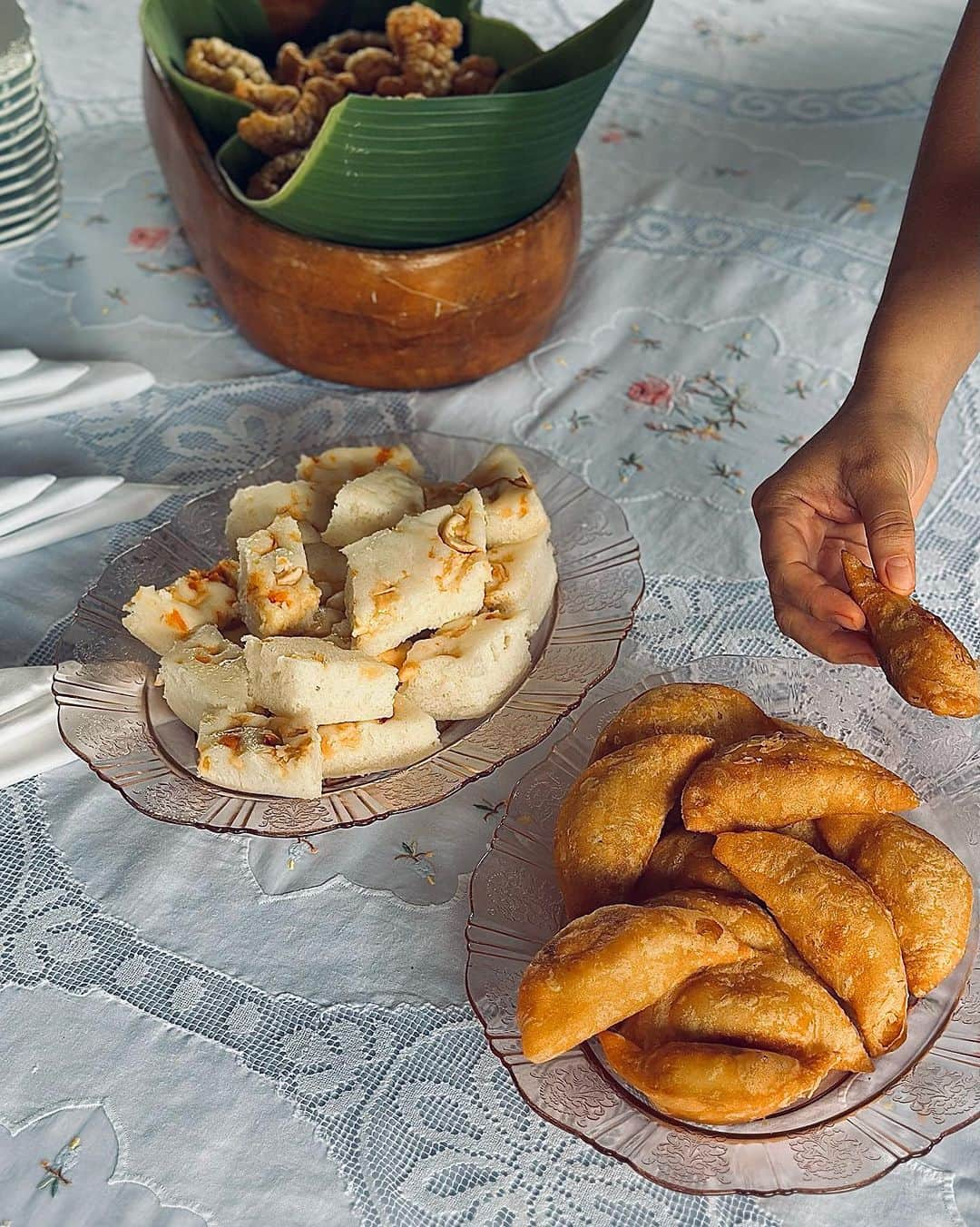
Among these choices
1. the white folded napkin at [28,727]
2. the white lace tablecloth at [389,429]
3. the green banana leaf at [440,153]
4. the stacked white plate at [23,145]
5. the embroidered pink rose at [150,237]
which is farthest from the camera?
the embroidered pink rose at [150,237]

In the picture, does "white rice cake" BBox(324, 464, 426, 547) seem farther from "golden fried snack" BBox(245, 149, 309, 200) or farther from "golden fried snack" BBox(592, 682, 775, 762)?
"golden fried snack" BBox(245, 149, 309, 200)

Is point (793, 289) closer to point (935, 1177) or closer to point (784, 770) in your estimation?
point (784, 770)

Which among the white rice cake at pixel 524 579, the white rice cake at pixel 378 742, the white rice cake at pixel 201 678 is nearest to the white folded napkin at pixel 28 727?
the white rice cake at pixel 201 678

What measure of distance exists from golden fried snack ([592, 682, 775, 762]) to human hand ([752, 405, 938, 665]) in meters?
0.09

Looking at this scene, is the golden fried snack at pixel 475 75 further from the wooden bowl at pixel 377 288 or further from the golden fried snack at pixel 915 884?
the golden fried snack at pixel 915 884

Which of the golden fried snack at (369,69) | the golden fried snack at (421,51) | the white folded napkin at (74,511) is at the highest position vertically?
the golden fried snack at (421,51)

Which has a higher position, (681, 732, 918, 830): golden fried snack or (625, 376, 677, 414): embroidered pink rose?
(681, 732, 918, 830): golden fried snack

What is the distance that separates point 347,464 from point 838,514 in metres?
0.42

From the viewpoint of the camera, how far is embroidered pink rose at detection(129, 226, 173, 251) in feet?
5.17

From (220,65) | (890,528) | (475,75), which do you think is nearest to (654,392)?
(475,75)

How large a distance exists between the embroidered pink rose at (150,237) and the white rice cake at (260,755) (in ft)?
3.10

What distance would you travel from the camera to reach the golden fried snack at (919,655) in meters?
0.78

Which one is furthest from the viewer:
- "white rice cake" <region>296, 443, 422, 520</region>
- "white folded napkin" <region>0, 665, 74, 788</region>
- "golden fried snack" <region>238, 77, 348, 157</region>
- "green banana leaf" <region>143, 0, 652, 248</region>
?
"golden fried snack" <region>238, 77, 348, 157</region>

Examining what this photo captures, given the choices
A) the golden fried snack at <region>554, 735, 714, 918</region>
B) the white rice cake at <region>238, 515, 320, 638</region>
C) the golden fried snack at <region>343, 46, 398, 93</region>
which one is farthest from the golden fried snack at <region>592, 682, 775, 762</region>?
A: the golden fried snack at <region>343, 46, 398, 93</region>
